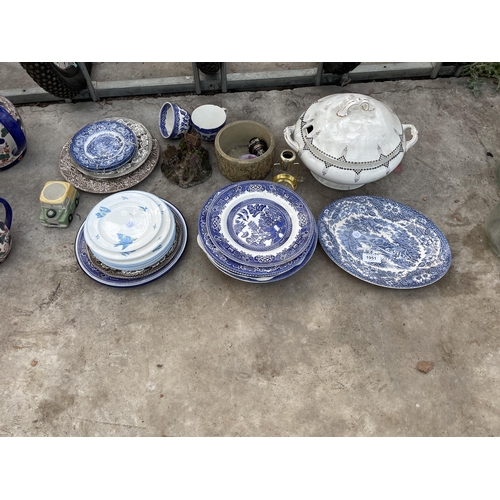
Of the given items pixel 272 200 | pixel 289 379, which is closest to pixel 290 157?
pixel 272 200

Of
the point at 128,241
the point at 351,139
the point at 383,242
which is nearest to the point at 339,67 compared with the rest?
the point at 351,139

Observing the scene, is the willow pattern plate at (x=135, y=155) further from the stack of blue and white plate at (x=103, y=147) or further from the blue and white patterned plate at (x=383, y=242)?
the blue and white patterned plate at (x=383, y=242)

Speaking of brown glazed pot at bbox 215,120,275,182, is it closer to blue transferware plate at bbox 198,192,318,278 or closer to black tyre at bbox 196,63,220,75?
blue transferware plate at bbox 198,192,318,278

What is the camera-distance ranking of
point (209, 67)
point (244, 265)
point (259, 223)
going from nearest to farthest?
point (244, 265) → point (259, 223) → point (209, 67)

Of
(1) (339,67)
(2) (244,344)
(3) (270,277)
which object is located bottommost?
(2) (244,344)

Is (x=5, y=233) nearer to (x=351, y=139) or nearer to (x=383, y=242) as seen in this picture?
(x=351, y=139)

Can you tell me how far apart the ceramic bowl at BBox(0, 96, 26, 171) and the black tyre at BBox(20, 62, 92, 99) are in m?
0.44

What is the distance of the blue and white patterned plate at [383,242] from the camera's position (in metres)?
3.35

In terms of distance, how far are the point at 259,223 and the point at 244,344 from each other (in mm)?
937

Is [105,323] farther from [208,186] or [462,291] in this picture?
[462,291]

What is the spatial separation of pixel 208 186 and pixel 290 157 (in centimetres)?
80

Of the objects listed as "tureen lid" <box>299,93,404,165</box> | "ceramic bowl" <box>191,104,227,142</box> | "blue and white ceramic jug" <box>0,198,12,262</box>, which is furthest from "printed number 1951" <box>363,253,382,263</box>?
"blue and white ceramic jug" <box>0,198,12,262</box>

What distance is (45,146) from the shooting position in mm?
4172

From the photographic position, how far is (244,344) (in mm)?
3176
